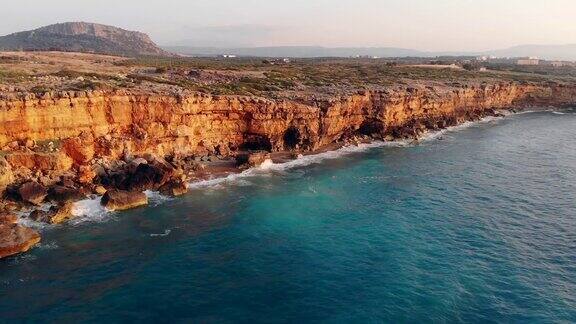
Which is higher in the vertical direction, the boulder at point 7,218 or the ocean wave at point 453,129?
the ocean wave at point 453,129

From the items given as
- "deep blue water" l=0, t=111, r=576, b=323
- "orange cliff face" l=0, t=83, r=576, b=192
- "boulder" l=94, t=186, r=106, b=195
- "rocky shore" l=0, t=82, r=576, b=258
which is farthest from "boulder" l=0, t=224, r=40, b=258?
"boulder" l=94, t=186, r=106, b=195

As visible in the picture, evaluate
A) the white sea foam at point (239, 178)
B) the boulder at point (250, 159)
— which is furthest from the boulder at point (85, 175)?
the boulder at point (250, 159)

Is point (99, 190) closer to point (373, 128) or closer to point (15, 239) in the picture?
point (15, 239)

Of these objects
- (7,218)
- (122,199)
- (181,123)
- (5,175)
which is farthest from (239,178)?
(7,218)

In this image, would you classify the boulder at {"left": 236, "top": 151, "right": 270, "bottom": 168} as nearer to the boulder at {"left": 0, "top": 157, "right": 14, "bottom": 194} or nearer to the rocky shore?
the rocky shore

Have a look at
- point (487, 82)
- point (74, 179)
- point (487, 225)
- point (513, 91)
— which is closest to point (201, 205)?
point (74, 179)

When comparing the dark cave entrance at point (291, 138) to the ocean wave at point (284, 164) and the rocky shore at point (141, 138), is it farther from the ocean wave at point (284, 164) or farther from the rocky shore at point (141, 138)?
the ocean wave at point (284, 164)
